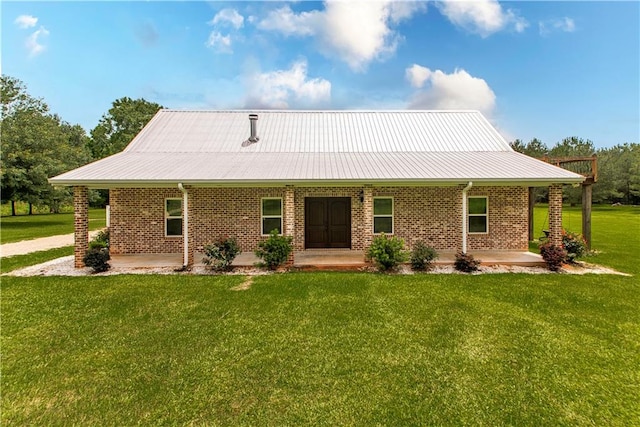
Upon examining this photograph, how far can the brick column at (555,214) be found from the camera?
10.1 meters

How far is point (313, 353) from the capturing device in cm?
489

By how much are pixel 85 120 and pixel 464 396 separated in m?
61.0

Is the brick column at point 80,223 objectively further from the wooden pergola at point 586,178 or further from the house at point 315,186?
the wooden pergola at point 586,178

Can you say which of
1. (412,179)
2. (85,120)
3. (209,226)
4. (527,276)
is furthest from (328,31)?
(85,120)

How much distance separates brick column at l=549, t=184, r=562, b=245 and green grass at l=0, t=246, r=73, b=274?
1672cm

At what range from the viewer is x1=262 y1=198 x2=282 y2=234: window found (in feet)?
39.9

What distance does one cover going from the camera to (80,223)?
9.92 metres

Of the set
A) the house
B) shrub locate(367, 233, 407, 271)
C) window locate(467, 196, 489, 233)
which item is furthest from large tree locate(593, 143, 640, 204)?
shrub locate(367, 233, 407, 271)

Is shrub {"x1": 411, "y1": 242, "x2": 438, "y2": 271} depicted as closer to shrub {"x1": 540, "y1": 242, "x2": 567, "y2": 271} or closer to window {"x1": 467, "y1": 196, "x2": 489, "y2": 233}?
shrub {"x1": 540, "y1": 242, "x2": 567, "y2": 271}

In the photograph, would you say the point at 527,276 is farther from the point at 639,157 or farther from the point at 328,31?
the point at 639,157

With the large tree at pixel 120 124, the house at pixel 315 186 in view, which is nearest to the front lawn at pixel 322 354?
the house at pixel 315 186

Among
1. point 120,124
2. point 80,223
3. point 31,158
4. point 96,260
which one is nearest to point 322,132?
point 80,223

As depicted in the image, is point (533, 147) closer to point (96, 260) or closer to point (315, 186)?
point (315, 186)

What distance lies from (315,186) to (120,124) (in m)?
45.9
